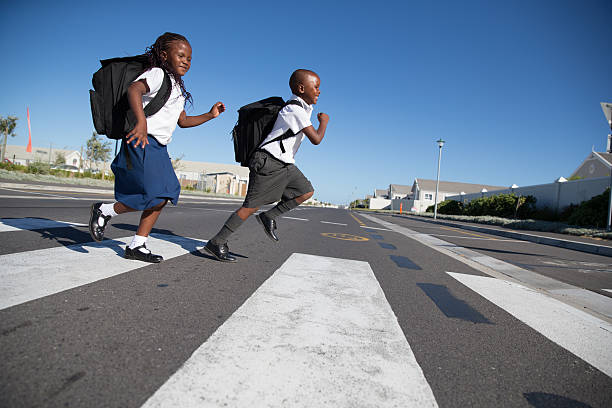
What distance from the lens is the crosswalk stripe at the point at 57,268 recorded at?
1720mm

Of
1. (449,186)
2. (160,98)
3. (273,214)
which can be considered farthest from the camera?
(449,186)

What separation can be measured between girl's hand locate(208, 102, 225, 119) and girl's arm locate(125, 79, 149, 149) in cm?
82

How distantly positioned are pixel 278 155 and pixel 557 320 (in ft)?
8.12

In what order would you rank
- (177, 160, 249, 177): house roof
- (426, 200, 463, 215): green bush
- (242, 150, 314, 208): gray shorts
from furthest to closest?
(177, 160, 249, 177): house roof, (426, 200, 463, 215): green bush, (242, 150, 314, 208): gray shorts

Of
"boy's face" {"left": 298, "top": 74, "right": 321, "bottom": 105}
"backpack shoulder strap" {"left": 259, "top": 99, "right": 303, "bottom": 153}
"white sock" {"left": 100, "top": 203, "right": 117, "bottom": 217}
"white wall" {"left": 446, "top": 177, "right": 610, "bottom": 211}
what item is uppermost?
"white wall" {"left": 446, "top": 177, "right": 610, "bottom": 211}

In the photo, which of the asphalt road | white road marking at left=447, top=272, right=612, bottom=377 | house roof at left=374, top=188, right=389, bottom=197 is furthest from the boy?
house roof at left=374, top=188, right=389, bottom=197

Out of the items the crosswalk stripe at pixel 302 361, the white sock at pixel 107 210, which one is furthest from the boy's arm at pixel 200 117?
the crosswalk stripe at pixel 302 361

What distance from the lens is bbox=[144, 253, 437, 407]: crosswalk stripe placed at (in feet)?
3.54

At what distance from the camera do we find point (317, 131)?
3.24 meters

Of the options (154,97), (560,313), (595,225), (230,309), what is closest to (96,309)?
(230,309)

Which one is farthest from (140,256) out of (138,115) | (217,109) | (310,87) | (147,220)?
(310,87)

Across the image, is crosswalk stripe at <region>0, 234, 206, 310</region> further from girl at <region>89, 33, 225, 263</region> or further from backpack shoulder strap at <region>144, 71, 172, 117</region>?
backpack shoulder strap at <region>144, 71, 172, 117</region>

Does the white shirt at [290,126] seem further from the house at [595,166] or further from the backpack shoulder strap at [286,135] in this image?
the house at [595,166]

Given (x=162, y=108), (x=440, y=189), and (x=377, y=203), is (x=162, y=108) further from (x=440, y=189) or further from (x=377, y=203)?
(x=377, y=203)
